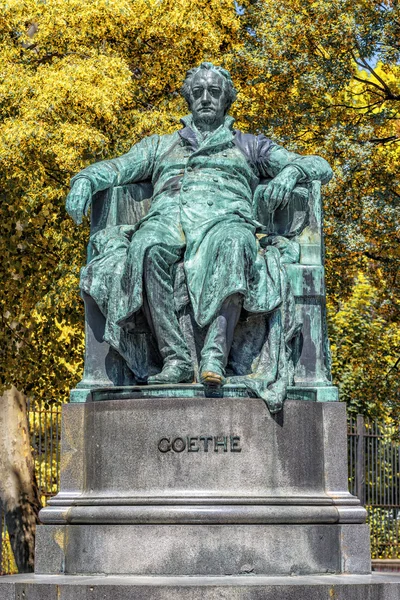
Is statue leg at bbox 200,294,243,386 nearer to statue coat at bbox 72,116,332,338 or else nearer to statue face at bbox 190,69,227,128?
statue coat at bbox 72,116,332,338

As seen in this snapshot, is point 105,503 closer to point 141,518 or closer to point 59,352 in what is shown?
point 141,518

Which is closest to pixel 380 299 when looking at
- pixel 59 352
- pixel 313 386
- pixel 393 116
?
pixel 393 116

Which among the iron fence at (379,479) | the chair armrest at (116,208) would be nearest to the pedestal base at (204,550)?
the chair armrest at (116,208)

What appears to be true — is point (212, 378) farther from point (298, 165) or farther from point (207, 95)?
point (207, 95)

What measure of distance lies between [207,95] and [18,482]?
1095 cm

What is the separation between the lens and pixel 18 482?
18.8 meters

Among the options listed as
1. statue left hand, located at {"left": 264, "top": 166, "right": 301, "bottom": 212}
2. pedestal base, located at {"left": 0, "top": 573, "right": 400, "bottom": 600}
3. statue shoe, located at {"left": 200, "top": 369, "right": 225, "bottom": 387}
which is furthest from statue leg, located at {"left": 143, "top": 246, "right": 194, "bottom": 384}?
pedestal base, located at {"left": 0, "top": 573, "right": 400, "bottom": 600}

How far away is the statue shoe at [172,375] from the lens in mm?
7922

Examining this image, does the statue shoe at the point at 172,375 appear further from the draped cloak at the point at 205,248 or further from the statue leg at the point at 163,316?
the draped cloak at the point at 205,248

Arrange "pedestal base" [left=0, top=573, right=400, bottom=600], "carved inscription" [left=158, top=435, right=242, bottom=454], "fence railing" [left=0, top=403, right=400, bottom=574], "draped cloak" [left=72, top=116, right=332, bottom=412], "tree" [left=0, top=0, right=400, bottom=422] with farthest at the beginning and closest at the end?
"fence railing" [left=0, top=403, right=400, bottom=574] → "tree" [left=0, top=0, right=400, bottom=422] → "draped cloak" [left=72, top=116, right=332, bottom=412] → "carved inscription" [left=158, top=435, right=242, bottom=454] → "pedestal base" [left=0, top=573, right=400, bottom=600]

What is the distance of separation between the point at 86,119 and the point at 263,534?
1086cm

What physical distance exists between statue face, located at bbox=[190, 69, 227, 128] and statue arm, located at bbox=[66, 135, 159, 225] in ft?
1.14

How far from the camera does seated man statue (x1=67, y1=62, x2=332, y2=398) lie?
8008mm

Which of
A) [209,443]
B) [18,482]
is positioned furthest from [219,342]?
[18,482]
